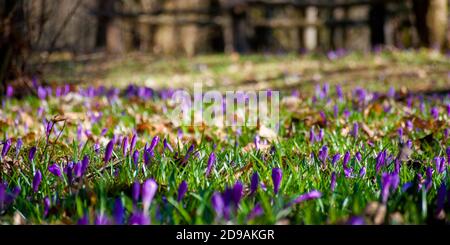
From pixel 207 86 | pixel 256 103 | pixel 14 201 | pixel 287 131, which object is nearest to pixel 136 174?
pixel 14 201

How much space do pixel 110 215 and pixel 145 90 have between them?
4441 mm

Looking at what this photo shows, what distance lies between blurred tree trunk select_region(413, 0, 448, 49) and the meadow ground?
111 inches

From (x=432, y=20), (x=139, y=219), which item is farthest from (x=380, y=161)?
(x=432, y=20)

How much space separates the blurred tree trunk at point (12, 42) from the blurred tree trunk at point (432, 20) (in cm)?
789

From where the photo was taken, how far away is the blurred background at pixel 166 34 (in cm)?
613

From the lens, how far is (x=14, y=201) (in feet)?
6.48

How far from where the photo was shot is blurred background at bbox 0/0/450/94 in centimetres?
613

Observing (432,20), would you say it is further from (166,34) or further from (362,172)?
(166,34)

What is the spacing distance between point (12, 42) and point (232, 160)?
429 centimetres

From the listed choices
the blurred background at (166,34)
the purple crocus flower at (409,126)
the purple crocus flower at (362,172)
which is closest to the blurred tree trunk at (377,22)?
the blurred background at (166,34)

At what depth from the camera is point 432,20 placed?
35.3 ft

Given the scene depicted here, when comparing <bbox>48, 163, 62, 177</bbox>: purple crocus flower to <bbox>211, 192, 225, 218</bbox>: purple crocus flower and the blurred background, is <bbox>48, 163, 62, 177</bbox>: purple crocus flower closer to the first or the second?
<bbox>211, 192, 225, 218</bbox>: purple crocus flower

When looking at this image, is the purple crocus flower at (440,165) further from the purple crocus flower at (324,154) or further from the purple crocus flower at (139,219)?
the purple crocus flower at (139,219)
